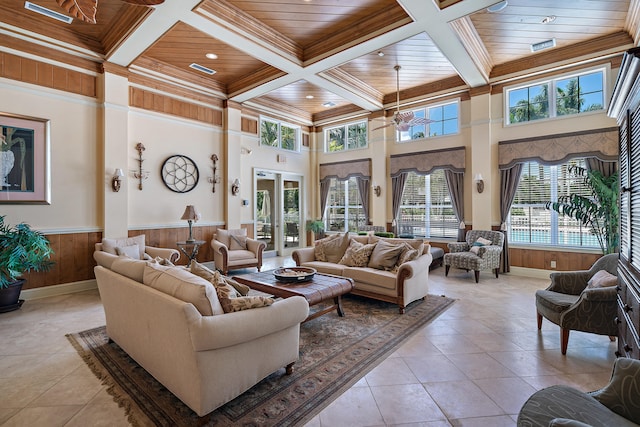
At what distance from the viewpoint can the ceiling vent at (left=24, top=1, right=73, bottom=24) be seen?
3.92 m

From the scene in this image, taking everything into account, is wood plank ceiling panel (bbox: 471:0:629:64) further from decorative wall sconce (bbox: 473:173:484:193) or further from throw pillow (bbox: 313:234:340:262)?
throw pillow (bbox: 313:234:340:262)

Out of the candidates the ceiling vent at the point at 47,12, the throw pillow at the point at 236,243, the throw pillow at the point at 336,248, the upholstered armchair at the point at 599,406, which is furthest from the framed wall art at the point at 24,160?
the upholstered armchair at the point at 599,406

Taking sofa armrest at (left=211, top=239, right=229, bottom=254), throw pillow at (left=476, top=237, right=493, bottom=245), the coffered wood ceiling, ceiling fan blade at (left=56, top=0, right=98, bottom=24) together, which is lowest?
sofa armrest at (left=211, top=239, right=229, bottom=254)

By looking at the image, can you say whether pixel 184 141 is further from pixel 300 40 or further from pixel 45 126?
pixel 300 40

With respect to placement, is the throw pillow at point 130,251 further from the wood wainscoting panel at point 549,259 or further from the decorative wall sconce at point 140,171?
the wood wainscoting panel at point 549,259

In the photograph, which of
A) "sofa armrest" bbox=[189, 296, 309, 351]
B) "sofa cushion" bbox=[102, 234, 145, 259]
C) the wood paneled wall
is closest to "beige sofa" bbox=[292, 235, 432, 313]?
"sofa armrest" bbox=[189, 296, 309, 351]

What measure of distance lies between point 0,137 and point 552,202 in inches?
340

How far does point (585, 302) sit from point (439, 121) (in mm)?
4845

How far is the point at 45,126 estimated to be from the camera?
14.6ft

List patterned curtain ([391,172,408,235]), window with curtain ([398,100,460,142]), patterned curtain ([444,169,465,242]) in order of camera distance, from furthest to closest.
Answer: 1. patterned curtain ([391,172,408,235])
2. window with curtain ([398,100,460,142])
3. patterned curtain ([444,169,465,242])

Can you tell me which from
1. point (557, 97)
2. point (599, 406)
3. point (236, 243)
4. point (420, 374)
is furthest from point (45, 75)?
point (557, 97)

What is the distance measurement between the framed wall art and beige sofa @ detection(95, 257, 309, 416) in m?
3.09

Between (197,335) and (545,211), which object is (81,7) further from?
(545,211)

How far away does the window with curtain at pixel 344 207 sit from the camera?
328 inches
